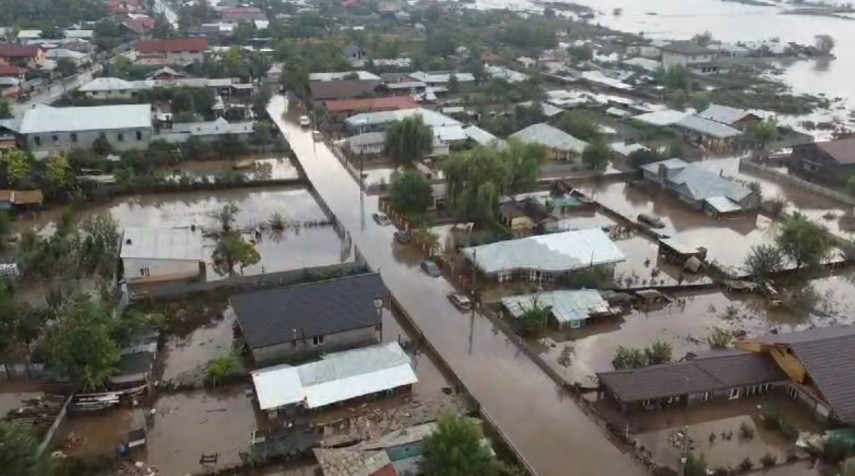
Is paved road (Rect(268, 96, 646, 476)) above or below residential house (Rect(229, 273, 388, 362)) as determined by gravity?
below

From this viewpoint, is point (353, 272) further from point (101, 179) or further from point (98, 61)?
point (98, 61)

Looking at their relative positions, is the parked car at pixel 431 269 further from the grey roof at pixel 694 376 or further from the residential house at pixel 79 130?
the residential house at pixel 79 130

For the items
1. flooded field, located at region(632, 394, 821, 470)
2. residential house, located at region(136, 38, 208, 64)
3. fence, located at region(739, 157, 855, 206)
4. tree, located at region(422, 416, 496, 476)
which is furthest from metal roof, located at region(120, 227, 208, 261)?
residential house, located at region(136, 38, 208, 64)

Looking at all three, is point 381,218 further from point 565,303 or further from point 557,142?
point 557,142

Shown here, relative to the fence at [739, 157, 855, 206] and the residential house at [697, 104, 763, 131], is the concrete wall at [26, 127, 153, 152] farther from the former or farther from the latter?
→ the residential house at [697, 104, 763, 131]

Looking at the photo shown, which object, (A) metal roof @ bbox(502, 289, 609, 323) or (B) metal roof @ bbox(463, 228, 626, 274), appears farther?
(B) metal roof @ bbox(463, 228, 626, 274)

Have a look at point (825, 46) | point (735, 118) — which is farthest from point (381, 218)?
point (825, 46)
